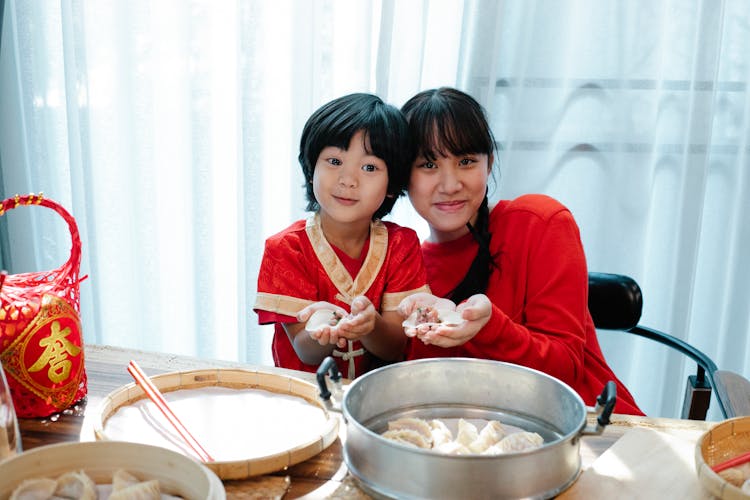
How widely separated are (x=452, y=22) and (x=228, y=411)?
149cm

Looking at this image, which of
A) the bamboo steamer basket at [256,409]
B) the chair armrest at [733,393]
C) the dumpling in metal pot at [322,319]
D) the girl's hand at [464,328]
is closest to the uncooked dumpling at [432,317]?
the girl's hand at [464,328]

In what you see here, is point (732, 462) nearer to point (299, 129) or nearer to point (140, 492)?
point (140, 492)

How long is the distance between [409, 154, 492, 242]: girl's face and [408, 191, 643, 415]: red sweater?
108 mm

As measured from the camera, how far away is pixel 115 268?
2.58 metres

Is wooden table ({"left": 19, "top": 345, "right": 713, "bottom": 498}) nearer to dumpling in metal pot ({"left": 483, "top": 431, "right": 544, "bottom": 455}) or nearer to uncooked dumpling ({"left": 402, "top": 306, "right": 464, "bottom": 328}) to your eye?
dumpling in metal pot ({"left": 483, "top": 431, "right": 544, "bottom": 455})

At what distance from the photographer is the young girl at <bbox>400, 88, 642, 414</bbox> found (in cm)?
149

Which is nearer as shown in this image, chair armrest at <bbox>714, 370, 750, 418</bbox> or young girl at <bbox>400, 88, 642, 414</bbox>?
chair armrest at <bbox>714, 370, 750, 418</bbox>

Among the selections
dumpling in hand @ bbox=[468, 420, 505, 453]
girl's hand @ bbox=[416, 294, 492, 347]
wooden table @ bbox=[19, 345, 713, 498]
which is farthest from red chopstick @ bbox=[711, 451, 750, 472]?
girl's hand @ bbox=[416, 294, 492, 347]

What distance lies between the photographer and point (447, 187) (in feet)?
4.98

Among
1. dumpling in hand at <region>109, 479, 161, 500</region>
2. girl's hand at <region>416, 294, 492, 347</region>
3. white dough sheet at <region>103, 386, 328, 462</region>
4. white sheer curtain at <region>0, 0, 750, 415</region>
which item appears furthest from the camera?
white sheer curtain at <region>0, 0, 750, 415</region>

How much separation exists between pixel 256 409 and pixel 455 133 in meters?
0.72

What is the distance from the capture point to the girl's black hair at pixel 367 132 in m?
1.46

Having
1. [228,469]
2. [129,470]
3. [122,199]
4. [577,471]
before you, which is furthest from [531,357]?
[122,199]

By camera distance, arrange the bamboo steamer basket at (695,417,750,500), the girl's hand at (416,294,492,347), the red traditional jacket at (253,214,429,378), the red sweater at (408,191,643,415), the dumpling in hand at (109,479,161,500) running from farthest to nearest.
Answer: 1. the red traditional jacket at (253,214,429,378)
2. the red sweater at (408,191,643,415)
3. the girl's hand at (416,294,492,347)
4. the bamboo steamer basket at (695,417,750,500)
5. the dumpling in hand at (109,479,161,500)
